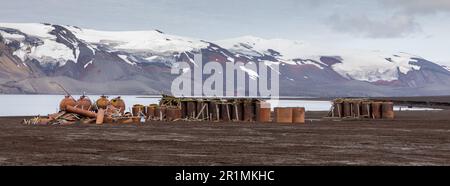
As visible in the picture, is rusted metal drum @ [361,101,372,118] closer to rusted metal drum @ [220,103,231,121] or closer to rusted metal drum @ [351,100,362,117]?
rusted metal drum @ [351,100,362,117]

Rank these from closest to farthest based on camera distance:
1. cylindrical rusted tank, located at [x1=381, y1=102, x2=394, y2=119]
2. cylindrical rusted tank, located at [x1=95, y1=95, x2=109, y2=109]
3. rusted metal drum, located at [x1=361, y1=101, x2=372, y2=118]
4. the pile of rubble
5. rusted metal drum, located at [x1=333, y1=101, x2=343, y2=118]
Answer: the pile of rubble
cylindrical rusted tank, located at [x1=95, y1=95, x2=109, y2=109]
rusted metal drum, located at [x1=361, y1=101, x2=372, y2=118]
cylindrical rusted tank, located at [x1=381, y1=102, x2=394, y2=119]
rusted metal drum, located at [x1=333, y1=101, x2=343, y2=118]

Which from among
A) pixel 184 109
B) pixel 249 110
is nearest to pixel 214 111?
pixel 184 109

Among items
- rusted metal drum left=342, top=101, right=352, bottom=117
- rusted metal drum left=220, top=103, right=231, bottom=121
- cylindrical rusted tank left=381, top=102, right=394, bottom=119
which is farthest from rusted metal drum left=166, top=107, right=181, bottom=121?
cylindrical rusted tank left=381, top=102, right=394, bottom=119

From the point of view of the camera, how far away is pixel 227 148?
26547 mm

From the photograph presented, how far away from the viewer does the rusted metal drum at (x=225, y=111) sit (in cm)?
5206

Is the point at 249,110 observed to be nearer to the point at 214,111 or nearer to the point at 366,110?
the point at 214,111

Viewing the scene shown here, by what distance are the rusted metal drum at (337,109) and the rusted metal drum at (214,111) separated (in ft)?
43.2

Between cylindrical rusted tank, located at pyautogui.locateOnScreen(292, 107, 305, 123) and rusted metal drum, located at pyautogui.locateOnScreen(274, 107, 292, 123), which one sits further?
cylindrical rusted tank, located at pyautogui.locateOnScreen(292, 107, 305, 123)

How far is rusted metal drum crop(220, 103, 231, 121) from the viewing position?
52.1 meters

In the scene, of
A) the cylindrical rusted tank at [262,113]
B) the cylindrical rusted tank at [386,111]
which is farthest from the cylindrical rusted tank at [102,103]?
the cylindrical rusted tank at [386,111]

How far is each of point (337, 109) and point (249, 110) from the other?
12.4m

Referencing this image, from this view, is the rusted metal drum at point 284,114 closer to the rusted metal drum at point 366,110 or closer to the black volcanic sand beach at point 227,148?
the rusted metal drum at point 366,110

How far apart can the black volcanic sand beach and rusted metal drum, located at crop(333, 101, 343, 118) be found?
73.4 ft
